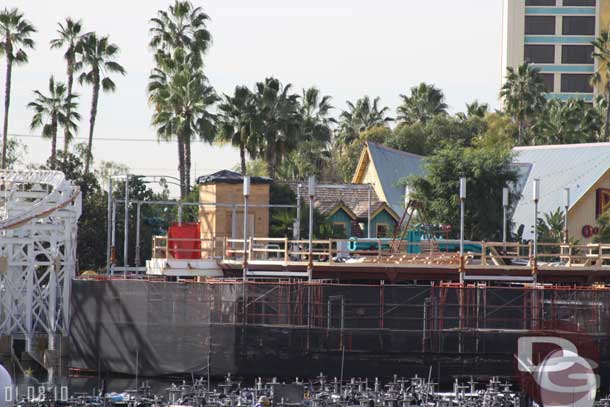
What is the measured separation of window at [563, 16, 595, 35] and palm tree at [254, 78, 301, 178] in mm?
65281

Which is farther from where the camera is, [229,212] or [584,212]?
[584,212]

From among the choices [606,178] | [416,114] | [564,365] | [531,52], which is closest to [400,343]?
[564,365]

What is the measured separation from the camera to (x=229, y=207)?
60844mm

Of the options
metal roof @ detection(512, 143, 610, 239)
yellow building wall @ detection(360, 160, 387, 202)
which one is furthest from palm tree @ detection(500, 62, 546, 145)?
metal roof @ detection(512, 143, 610, 239)

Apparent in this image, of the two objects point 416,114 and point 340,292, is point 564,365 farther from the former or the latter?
point 416,114

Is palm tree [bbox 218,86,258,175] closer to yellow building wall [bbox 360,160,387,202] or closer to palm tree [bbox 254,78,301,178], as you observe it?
palm tree [bbox 254,78,301,178]

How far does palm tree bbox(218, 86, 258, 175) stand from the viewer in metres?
Answer: 79.0

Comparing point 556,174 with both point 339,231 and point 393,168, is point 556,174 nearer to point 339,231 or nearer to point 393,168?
point 393,168

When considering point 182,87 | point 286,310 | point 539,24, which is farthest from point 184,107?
point 539,24

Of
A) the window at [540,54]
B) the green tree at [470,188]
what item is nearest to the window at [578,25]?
the window at [540,54]

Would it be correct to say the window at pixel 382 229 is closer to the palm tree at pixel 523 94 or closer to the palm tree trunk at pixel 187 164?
the palm tree trunk at pixel 187 164

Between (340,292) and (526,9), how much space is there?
94.4 metres

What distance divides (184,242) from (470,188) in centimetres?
2607

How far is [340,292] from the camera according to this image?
160 feet
